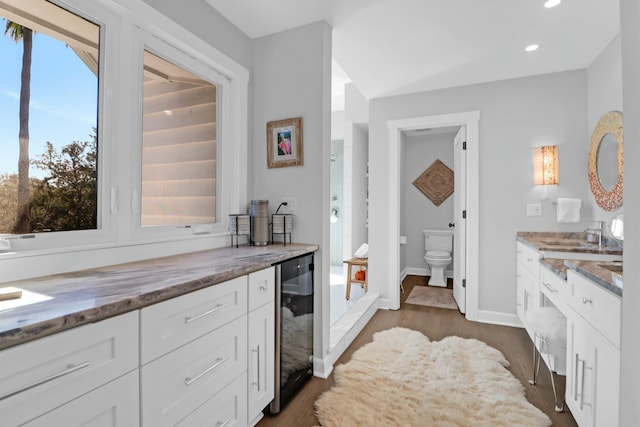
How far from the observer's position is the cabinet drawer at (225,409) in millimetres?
1210

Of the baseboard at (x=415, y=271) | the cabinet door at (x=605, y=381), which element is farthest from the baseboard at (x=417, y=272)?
the cabinet door at (x=605, y=381)

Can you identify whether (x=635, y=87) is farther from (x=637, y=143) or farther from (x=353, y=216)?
(x=353, y=216)

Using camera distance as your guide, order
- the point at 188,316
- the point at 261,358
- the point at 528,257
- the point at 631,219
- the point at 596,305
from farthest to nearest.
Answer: the point at 528,257 < the point at 261,358 < the point at 596,305 < the point at 188,316 < the point at 631,219

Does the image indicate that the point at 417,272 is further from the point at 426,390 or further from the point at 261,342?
the point at 261,342

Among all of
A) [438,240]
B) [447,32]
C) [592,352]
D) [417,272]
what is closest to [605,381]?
[592,352]

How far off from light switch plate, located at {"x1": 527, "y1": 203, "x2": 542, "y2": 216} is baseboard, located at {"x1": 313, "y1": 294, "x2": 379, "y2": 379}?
1.81m

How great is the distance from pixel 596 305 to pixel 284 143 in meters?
1.96

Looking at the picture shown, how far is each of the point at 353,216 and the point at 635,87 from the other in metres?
3.98

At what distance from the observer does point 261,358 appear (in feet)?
5.24

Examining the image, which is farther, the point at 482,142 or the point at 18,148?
the point at 482,142

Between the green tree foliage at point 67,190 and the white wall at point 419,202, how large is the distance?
180 inches

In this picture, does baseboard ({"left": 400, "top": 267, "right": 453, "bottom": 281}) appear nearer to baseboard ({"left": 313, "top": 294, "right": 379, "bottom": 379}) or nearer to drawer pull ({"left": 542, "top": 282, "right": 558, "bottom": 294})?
baseboard ({"left": 313, "top": 294, "right": 379, "bottom": 379})

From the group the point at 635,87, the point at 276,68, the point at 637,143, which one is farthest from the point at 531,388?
the point at 276,68

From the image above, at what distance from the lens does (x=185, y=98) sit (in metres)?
1.99
